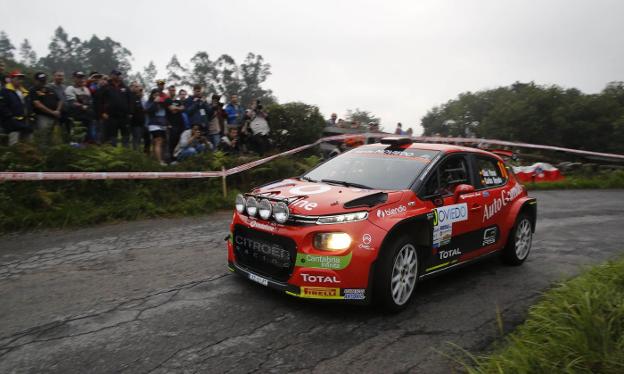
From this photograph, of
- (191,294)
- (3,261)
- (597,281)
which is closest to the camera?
(597,281)

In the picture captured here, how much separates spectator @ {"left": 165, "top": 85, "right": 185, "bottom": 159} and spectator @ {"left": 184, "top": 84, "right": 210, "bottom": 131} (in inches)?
7.6

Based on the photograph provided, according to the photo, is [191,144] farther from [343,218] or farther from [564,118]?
[564,118]

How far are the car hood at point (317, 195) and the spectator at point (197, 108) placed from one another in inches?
262

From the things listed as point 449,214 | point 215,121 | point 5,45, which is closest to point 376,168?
point 449,214

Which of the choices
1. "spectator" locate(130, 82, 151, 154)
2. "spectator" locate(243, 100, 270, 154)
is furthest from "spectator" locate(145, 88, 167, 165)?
"spectator" locate(243, 100, 270, 154)

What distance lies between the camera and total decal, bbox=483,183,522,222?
5988 millimetres

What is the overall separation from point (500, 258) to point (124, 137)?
8.38 meters

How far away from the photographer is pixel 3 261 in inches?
236

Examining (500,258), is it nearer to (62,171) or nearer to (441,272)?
(441,272)

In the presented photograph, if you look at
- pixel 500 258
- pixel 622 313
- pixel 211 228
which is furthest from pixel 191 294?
pixel 500 258

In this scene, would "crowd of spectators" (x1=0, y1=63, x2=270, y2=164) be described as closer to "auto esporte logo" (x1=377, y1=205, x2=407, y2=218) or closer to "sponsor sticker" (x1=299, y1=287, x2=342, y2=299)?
"sponsor sticker" (x1=299, y1=287, x2=342, y2=299)

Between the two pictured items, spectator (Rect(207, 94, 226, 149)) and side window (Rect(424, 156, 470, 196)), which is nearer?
side window (Rect(424, 156, 470, 196))

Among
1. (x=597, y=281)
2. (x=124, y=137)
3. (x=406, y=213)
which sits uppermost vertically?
(x=124, y=137)

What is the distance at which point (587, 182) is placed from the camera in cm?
1666
